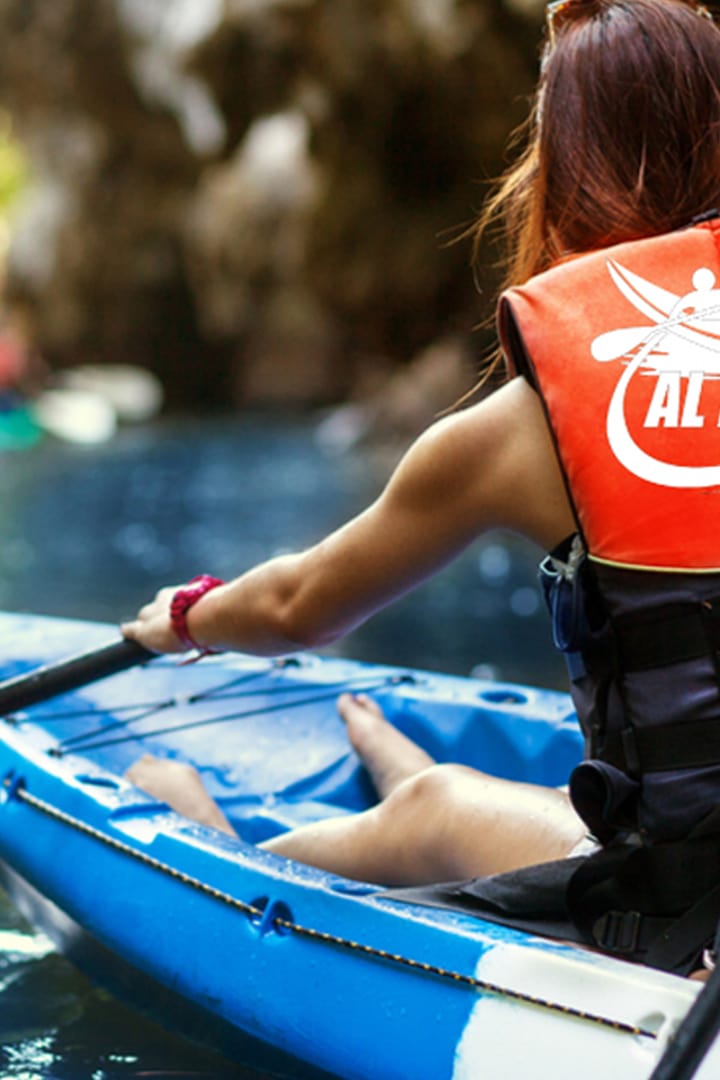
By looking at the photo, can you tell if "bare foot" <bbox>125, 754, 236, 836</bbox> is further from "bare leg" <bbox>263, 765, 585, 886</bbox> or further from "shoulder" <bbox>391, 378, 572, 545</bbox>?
"shoulder" <bbox>391, 378, 572, 545</bbox>

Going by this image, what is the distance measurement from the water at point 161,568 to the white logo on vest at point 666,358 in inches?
39.0

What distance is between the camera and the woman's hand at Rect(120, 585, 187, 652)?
1855 mm

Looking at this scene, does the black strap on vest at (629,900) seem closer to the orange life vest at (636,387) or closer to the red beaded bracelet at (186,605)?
the orange life vest at (636,387)

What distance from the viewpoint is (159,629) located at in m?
1.87

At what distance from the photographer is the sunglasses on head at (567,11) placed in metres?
1.41

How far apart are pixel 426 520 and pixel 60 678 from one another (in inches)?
40.0

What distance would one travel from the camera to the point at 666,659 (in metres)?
1.29

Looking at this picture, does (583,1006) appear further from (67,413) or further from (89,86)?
(89,86)

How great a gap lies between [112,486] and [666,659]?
9674mm

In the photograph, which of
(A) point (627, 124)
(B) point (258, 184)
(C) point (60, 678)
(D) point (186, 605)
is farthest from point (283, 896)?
(B) point (258, 184)

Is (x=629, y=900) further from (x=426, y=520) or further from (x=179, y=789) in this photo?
(x=179, y=789)

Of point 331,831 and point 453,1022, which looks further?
point 331,831

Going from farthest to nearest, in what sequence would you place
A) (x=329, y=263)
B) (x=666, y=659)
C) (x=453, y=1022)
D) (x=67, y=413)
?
1. (x=67, y=413)
2. (x=329, y=263)
3. (x=453, y=1022)
4. (x=666, y=659)

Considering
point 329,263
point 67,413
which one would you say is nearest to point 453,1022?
point 329,263
